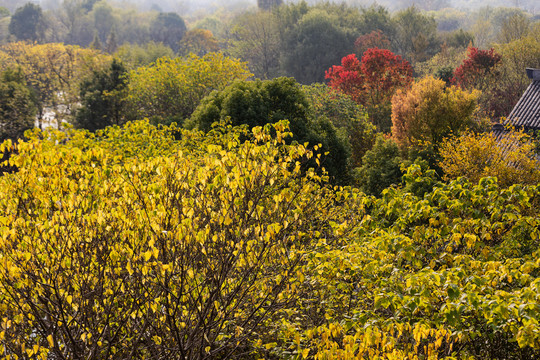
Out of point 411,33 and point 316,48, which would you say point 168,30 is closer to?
point 316,48

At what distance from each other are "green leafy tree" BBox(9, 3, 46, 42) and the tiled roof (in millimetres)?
97735

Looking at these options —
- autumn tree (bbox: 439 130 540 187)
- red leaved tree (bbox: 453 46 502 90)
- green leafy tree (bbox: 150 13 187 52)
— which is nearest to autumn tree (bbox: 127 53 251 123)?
autumn tree (bbox: 439 130 540 187)

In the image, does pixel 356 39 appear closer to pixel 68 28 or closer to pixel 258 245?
pixel 258 245

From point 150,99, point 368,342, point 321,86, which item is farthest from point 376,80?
point 368,342

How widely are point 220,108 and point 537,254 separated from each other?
14988mm

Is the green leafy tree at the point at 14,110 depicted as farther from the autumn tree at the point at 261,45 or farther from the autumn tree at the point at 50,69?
the autumn tree at the point at 261,45

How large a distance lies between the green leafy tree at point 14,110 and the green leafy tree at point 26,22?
64.1 meters

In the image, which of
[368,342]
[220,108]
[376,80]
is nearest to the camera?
[368,342]

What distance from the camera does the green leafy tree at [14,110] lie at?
125 feet

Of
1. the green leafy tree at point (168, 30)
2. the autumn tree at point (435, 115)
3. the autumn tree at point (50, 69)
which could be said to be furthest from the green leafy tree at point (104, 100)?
the green leafy tree at point (168, 30)

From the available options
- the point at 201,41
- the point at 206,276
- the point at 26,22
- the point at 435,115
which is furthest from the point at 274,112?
the point at 26,22

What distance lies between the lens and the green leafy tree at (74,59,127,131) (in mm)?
35219

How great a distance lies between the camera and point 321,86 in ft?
101

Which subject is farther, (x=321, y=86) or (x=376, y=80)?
(x=376, y=80)
